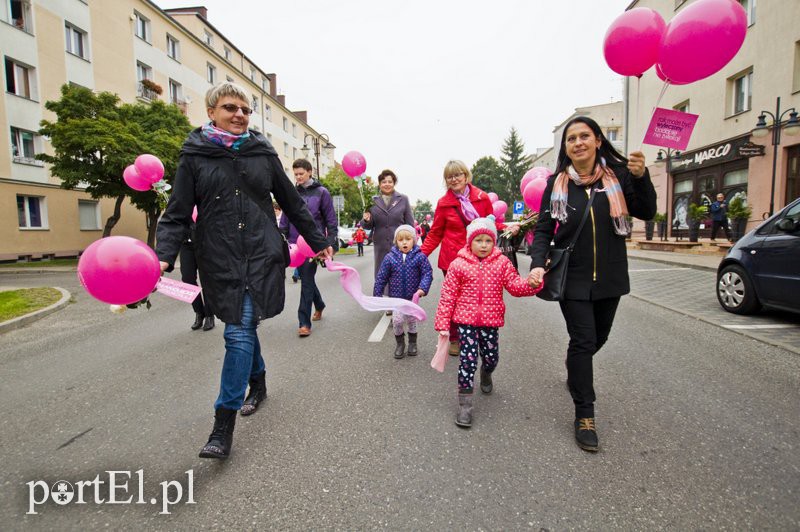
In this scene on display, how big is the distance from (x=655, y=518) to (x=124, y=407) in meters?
3.60

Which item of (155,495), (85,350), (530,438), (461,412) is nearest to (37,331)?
(85,350)

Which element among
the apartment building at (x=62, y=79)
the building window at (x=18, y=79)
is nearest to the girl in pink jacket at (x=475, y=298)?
the apartment building at (x=62, y=79)

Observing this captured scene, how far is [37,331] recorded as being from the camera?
6.22m

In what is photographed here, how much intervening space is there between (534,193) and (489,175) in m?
76.5

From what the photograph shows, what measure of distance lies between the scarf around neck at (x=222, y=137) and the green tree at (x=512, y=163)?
74.1 metres

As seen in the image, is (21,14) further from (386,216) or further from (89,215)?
(386,216)

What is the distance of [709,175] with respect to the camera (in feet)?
63.9

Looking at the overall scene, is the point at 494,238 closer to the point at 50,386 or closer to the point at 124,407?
the point at 124,407

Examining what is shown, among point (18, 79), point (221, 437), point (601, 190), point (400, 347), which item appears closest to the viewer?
point (221, 437)

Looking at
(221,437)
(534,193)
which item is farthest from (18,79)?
(221,437)

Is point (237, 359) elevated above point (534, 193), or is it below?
below

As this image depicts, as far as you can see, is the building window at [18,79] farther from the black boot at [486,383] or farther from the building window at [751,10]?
the building window at [751,10]

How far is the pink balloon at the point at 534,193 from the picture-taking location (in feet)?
16.4

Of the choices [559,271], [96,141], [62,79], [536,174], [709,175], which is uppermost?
[62,79]
